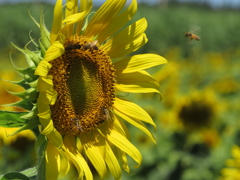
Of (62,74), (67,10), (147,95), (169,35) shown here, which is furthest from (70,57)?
(169,35)

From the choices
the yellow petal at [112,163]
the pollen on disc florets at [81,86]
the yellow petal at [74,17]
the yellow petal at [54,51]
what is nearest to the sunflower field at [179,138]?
the pollen on disc florets at [81,86]

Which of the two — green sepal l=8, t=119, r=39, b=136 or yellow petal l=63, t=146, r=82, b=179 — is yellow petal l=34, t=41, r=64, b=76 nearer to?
green sepal l=8, t=119, r=39, b=136

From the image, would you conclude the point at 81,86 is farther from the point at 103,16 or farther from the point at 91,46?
the point at 103,16

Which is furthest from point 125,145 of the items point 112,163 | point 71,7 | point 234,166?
point 234,166

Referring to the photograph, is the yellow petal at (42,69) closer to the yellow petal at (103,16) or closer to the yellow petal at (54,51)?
the yellow petal at (54,51)

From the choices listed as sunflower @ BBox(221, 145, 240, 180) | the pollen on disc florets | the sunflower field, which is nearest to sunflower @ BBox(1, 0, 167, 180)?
the pollen on disc florets

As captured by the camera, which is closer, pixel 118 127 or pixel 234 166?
pixel 118 127

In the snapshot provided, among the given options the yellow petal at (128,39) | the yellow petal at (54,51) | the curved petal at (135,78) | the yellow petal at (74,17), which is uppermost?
the yellow petal at (74,17)
